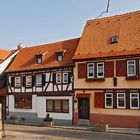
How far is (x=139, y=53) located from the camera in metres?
30.6

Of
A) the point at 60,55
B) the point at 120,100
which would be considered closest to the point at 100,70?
the point at 120,100

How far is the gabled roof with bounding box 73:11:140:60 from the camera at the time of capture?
32.6 metres

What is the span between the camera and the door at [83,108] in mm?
35000

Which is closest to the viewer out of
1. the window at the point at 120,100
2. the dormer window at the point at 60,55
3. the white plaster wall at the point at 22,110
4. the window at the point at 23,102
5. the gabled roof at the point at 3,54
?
the window at the point at 120,100

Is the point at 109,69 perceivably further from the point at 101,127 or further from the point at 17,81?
the point at 17,81

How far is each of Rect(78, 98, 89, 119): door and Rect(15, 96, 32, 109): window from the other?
26.3 ft

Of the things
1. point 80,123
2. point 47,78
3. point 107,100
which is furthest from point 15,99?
point 107,100

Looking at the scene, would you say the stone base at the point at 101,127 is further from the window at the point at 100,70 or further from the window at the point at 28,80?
the window at the point at 28,80

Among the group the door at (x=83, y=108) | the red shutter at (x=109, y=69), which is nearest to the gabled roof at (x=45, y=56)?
the door at (x=83, y=108)

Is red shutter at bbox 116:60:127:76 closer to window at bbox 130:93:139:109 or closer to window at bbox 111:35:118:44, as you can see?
window at bbox 130:93:139:109

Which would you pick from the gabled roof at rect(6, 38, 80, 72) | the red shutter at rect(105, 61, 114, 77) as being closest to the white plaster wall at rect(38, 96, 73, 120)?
the gabled roof at rect(6, 38, 80, 72)

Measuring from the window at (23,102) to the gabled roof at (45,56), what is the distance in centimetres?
343

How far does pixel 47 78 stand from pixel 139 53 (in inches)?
483

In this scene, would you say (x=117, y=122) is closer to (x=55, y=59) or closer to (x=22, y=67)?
(x=55, y=59)
